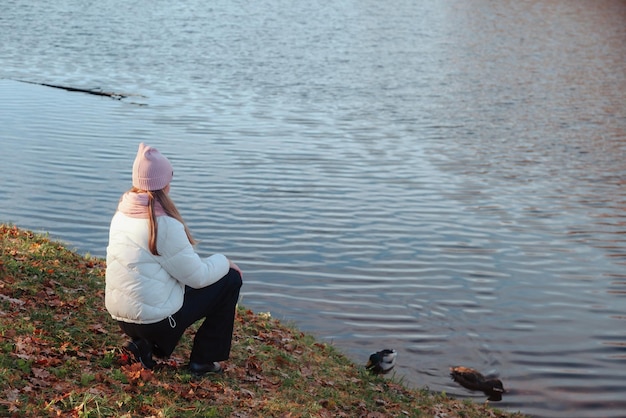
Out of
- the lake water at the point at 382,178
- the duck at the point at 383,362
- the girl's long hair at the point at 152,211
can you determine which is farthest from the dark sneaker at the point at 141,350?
the lake water at the point at 382,178

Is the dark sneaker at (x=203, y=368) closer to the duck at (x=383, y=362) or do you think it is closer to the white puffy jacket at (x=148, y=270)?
the white puffy jacket at (x=148, y=270)

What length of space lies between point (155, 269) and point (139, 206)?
501mm

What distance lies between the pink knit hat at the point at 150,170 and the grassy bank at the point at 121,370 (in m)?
1.54

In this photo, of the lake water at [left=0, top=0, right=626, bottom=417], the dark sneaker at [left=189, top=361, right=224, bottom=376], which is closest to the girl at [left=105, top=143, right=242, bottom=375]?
the dark sneaker at [left=189, top=361, right=224, bottom=376]

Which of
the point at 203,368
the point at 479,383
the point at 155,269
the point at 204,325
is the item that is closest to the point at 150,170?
the point at 155,269

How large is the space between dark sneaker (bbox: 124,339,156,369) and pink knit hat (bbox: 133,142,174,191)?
4.34 ft

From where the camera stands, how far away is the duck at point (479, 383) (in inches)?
377

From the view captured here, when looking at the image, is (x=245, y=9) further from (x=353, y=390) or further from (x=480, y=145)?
(x=353, y=390)

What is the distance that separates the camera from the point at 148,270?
6500 millimetres

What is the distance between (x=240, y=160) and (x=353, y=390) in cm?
1144

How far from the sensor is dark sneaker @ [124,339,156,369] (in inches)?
271

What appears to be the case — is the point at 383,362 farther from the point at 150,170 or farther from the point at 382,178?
the point at 382,178

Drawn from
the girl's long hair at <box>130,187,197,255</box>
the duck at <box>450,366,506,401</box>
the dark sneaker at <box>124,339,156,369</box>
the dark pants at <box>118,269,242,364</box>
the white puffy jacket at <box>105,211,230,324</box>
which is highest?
the girl's long hair at <box>130,187,197,255</box>

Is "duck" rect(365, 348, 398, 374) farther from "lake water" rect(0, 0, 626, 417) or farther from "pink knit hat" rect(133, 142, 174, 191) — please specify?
"pink knit hat" rect(133, 142, 174, 191)
